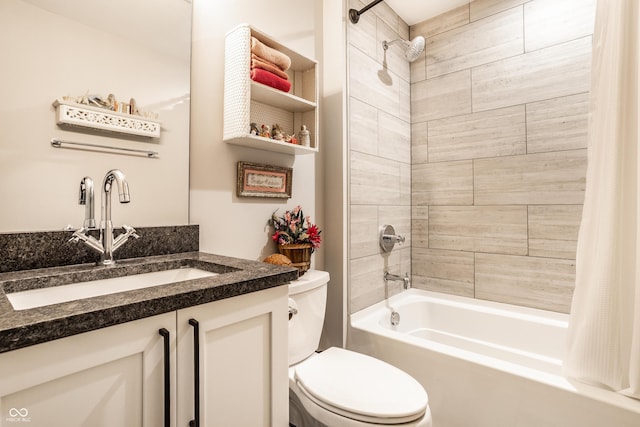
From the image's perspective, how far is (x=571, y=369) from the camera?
4.06 ft

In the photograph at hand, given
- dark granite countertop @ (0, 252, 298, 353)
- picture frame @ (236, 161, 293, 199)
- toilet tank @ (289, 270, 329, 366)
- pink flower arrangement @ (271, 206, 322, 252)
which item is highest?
picture frame @ (236, 161, 293, 199)

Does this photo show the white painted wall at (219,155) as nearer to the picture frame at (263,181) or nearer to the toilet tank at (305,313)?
the picture frame at (263,181)

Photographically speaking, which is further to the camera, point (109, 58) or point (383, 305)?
point (383, 305)

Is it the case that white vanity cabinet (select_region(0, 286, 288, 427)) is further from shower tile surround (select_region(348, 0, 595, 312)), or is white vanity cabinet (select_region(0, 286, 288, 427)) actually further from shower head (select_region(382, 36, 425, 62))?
shower head (select_region(382, 36, 425, 62))

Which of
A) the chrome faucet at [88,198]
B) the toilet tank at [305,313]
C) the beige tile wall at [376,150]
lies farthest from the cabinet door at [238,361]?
the beige tile wall at [376,150]

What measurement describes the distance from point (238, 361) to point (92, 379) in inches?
12.6

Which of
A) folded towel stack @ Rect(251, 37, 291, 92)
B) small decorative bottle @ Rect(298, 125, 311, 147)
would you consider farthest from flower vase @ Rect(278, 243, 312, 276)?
folded towel stack @ Rect(251, 37, 291, 92)

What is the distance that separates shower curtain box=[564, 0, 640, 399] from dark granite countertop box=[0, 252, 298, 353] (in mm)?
1121

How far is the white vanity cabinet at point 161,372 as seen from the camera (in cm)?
55

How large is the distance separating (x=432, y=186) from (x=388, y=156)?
43 cm

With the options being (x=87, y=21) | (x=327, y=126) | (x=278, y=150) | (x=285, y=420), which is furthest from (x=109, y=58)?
(x=285, y=420)

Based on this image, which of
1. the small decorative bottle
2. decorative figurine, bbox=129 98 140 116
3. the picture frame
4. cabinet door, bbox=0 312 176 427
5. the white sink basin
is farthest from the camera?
the small decorative bottle

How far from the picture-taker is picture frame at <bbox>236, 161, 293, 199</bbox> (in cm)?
150

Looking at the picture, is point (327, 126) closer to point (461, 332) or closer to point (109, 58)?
point (109, 58)
